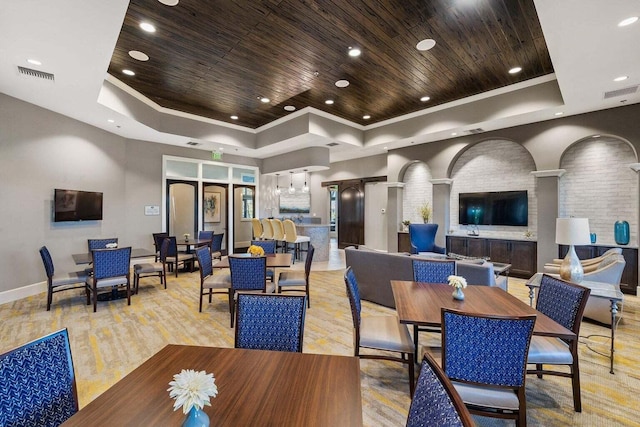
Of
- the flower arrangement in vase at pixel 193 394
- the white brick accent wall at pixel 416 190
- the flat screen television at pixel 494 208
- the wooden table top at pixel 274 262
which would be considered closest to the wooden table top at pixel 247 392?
the flower arrangement in vase at pixel 193 394

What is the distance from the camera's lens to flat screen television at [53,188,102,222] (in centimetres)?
530

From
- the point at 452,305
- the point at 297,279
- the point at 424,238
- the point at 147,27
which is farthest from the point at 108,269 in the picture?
the point at 424,238

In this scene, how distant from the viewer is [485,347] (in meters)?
1.53

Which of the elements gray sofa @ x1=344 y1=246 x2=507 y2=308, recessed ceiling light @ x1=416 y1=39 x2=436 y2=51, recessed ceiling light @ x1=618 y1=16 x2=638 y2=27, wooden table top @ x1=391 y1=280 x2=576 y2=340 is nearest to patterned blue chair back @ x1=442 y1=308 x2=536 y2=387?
wooden table top @ x1=391 y1=280 x2=576 y2=340

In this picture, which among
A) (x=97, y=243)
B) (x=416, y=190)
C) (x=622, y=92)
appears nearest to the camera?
(x=622, y=92)

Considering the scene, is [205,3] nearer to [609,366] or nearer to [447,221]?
[609,366]

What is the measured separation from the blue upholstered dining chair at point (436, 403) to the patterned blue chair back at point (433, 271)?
6.88 ft

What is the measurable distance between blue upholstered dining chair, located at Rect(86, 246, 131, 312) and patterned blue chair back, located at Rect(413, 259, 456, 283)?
413cm

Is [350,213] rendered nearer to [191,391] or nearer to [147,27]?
[147,27]

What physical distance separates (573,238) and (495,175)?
13.1 ft

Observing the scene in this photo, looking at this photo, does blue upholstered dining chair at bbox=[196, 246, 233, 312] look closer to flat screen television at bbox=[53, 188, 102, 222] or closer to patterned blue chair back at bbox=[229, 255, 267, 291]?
patterned blue chair back at bbox=[229, 255, 267, 291]

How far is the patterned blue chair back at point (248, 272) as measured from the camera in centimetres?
350

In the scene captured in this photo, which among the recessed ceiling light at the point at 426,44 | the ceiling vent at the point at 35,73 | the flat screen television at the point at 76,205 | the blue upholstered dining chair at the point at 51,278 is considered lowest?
the blue upholstered dining chair at the point at 51,278

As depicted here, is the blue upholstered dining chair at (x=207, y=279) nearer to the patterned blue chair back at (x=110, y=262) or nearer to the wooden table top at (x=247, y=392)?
the patterned blue chair back at (x=110, y=262)
